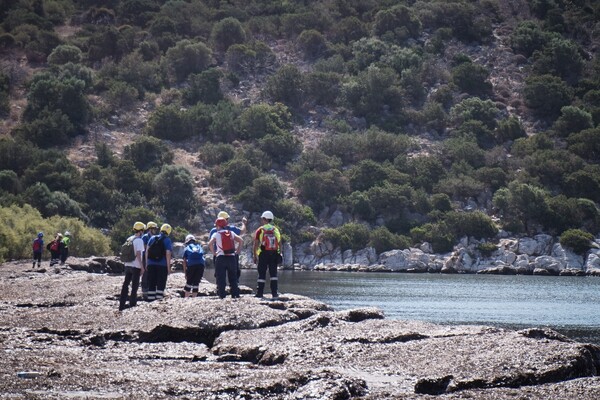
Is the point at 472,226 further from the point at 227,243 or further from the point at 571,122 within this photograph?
the point at 227,243

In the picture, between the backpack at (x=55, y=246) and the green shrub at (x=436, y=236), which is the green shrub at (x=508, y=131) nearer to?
the green shrub at (x=436, y=236)

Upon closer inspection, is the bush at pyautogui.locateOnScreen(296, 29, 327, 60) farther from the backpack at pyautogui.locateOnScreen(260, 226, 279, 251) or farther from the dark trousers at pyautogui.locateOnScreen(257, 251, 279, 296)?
the backpack at pyautogui.locateOnScreen(260, 226, 279, 251)

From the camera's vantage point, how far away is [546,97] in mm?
112625

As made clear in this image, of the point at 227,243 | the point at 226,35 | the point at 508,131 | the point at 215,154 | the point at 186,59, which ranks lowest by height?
the point at 227,243

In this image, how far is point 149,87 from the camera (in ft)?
369

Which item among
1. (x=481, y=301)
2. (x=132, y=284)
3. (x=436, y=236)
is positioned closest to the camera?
(x=132, y=284)

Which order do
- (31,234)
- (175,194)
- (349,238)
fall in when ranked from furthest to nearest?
1. (175,194)
2. (349,238)
3. (31,234)

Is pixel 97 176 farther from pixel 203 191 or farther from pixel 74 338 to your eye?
pixel 74 338

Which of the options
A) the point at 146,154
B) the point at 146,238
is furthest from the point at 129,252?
the point at 146,154

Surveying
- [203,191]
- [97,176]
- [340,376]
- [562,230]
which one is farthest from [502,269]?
[340,376]

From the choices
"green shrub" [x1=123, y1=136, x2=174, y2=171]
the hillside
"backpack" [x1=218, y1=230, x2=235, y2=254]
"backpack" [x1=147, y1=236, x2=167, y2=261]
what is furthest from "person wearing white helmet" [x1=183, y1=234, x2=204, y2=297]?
"green shrub" [x1=123, y1=136, x2=174, y2=171]

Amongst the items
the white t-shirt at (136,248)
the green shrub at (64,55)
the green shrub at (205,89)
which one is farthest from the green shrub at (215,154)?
the white t-shirt at (136,248)

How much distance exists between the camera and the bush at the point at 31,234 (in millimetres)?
54031

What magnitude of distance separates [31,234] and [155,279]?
117 ft
